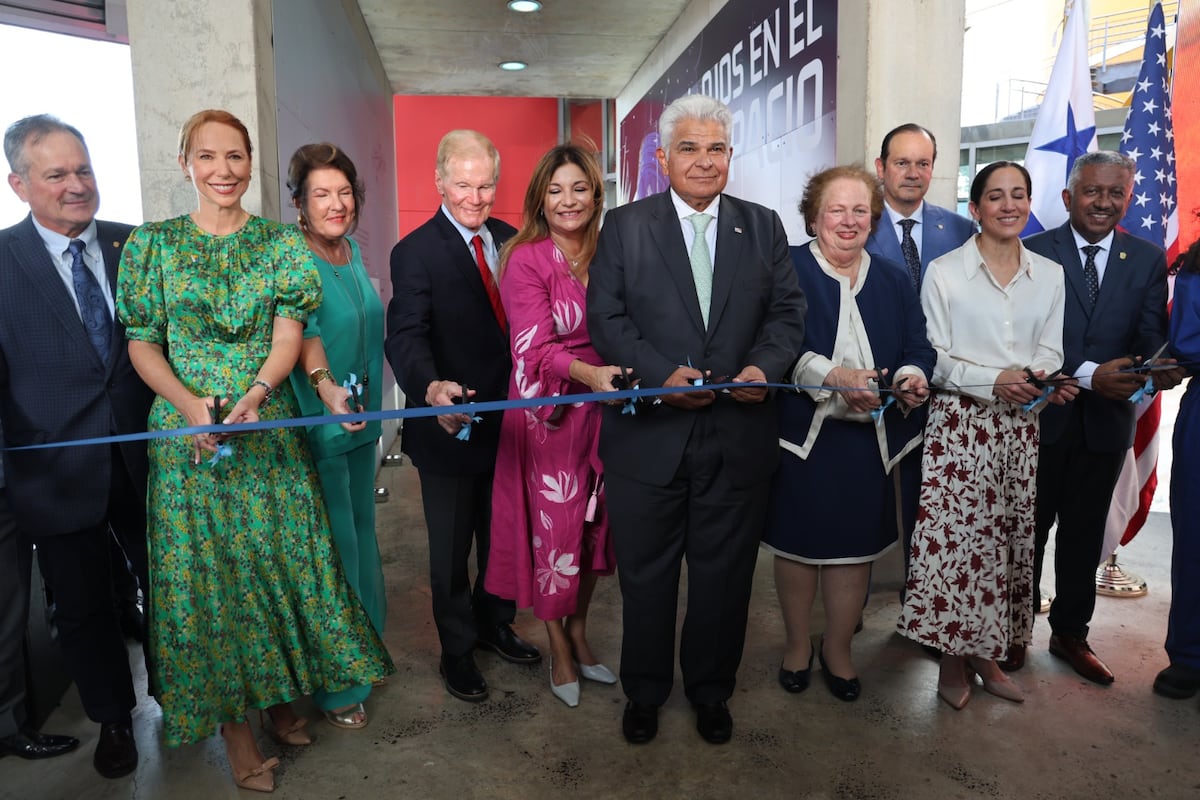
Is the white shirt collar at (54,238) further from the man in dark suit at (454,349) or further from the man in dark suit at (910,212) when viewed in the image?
the man in dark suit at (910,212)

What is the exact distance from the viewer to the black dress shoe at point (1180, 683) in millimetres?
2768

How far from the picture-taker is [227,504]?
2.17m

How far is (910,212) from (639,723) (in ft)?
7.01

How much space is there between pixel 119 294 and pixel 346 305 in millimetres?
690

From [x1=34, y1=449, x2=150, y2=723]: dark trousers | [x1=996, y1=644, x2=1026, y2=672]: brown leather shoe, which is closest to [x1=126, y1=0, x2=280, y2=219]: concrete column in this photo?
[x1=34, y1=449, x2=150, y2=723]: dark trousers

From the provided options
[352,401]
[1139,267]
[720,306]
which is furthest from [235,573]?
[1139,267]

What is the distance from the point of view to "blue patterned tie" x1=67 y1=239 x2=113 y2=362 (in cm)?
231

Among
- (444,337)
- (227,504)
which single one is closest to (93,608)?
(227,504)

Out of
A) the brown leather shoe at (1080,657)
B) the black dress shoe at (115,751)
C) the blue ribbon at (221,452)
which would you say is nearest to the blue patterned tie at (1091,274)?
the brown leather shoe at (1080,657)

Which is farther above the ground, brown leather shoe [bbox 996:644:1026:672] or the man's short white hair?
the man's short white hair

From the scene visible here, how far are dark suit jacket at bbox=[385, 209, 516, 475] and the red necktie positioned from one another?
22mm

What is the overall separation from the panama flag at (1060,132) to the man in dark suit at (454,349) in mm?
2582

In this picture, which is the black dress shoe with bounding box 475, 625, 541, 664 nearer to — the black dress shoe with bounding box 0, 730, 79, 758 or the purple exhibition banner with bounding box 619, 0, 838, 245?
the black dress shoe with bounding box 0, 730, 79, 758

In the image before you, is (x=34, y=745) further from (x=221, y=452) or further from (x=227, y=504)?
(x=221, y=452)
